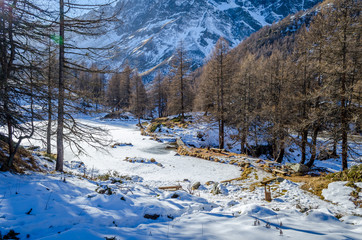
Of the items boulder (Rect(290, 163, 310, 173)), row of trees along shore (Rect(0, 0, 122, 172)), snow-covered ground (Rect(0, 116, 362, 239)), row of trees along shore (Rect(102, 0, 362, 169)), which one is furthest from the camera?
boulder (Rect(290, 163, 310, 173))

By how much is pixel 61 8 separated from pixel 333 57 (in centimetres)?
1311

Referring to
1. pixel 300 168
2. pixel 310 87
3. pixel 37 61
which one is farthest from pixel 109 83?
pixel 310 87

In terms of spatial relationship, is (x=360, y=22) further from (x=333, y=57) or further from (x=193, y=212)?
(x=193, y=212)

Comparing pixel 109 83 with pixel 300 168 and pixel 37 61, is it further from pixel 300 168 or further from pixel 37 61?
pixel 300 168

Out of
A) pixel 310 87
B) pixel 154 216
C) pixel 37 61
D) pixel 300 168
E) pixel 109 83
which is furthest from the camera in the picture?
pixel 310 87

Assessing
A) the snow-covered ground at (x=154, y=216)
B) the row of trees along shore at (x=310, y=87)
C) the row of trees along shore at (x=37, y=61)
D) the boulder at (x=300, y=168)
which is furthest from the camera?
the boulder at (x=300, y=168)

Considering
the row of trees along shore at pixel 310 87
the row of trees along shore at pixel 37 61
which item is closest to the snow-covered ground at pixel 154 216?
the row of trees along shore at pixel 37 61

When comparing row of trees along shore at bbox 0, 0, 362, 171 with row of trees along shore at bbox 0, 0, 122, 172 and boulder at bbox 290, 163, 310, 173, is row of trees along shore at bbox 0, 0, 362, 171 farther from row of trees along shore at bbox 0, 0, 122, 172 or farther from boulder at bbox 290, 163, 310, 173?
boulder at bbox 290, 163, 310, 173

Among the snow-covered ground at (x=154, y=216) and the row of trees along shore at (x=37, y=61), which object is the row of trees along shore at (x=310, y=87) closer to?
the row of trees along shore at (x=37, y=61)

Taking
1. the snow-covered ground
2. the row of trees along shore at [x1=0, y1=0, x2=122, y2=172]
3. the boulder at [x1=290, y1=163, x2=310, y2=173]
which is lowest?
the boulder at [x1=290, y1=163, x2=310, y2=173]

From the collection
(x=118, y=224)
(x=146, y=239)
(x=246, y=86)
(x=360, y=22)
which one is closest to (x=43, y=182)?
(x=118, y=224)

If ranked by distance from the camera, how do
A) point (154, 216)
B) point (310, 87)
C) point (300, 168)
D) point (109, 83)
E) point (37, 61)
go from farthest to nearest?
point (310, 87) → point (300, 168) → point (109, 83) → point (37, 61) → point (154, 216)

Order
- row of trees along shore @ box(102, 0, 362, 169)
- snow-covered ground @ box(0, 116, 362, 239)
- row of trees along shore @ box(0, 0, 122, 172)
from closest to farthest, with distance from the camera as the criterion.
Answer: snow-covered ground @ box(0, 116, 362, 239), row of trees along shore @ box(0, 0, 122, 172), row of trees along shore @ box(102, 0, 362, 169)

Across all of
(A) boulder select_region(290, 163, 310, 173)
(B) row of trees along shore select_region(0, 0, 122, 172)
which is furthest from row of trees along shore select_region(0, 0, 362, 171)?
(A) boulder select_region(290, 163, 310, 173)
